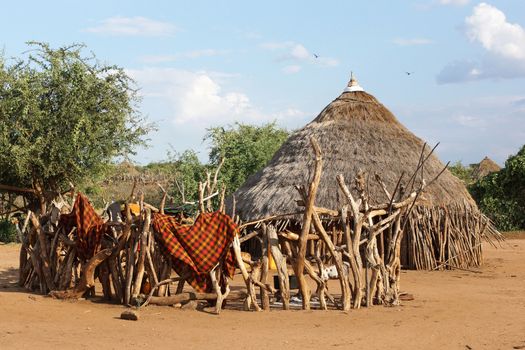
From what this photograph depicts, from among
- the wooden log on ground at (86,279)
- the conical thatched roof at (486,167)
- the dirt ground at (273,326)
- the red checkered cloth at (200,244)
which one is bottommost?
the dirt ground at (273,326)

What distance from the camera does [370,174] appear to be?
15125 millimetres

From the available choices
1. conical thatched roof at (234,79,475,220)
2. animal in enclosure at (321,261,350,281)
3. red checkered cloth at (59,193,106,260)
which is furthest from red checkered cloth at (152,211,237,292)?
conical thatched roof at (234,79,475,220)

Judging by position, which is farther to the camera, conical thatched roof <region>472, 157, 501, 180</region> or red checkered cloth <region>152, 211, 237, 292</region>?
conical thatched roof <region>472, 157, 501, 180</region>

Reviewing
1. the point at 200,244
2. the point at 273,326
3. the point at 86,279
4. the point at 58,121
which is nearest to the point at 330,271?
the point at 200,244

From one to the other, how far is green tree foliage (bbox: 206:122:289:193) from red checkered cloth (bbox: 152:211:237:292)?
1308 cm

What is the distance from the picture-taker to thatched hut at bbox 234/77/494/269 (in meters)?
14.4

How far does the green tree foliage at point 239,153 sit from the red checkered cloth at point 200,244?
42.9 ft

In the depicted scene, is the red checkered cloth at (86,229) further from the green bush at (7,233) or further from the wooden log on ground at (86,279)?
the green bush at (7,233)

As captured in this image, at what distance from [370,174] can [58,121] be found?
27.0 ft

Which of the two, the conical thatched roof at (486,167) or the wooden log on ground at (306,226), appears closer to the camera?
the wooden log on ground at (306,226)

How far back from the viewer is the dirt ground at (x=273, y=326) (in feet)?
23.6

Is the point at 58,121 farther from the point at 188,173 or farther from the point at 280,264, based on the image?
the point at 280,264

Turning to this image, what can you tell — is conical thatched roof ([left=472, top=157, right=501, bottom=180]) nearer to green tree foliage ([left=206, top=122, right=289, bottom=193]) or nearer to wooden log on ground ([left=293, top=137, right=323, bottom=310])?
green tree foliage ([left=206, top=122, right=289, bottom=193])

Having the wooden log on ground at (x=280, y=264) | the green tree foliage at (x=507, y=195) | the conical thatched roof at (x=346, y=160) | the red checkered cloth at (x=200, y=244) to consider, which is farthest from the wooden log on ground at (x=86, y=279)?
the green tree foliage at (x=507, y=195)
